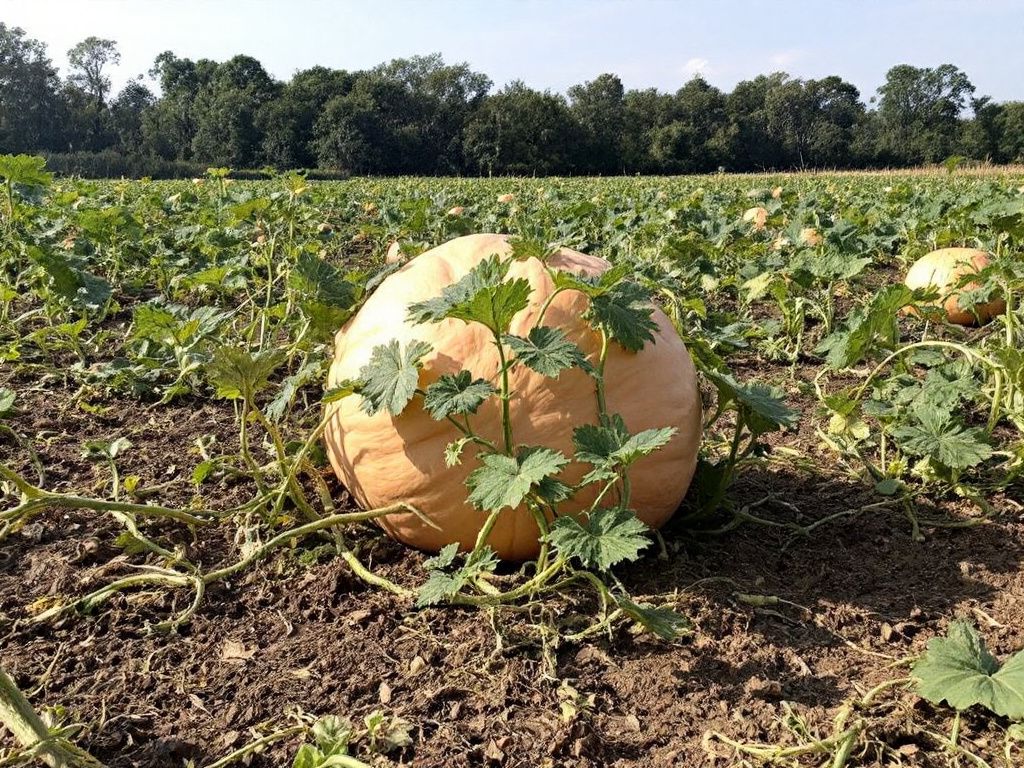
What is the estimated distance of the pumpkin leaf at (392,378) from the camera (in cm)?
187

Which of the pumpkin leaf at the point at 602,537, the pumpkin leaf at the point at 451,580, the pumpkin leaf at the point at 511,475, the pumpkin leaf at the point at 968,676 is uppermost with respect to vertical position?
the pumpkin leaf at the point at 511,475

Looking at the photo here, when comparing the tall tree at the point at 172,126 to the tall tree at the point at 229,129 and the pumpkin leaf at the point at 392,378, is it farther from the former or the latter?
the pumpkin leaf at the point at 392,378

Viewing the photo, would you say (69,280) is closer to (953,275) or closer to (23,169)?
(23,169)

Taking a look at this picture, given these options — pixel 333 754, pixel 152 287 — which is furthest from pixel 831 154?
pixel 333 754

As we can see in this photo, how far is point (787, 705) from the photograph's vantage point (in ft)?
5.54

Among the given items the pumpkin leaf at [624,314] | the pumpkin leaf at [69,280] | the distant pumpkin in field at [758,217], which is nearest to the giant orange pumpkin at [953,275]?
the distant pumpkin in field at [758,217]

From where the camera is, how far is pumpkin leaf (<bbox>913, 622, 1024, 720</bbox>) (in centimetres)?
150

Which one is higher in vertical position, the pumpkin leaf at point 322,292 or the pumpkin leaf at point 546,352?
the pumpkin leaf at point 322,292

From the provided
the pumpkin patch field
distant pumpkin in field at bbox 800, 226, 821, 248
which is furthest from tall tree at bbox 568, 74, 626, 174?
the pumpkin patch field

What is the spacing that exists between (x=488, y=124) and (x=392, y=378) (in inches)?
2232

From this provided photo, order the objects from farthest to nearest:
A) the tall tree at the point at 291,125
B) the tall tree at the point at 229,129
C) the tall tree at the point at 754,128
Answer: the tall tree at the point at 754,128, the tall tree at the point at 229,129, the tall tree at the point at 291,125

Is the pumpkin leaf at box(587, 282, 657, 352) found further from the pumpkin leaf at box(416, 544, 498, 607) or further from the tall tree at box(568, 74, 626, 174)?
the tall tree at box(568, 74, 626, 174)

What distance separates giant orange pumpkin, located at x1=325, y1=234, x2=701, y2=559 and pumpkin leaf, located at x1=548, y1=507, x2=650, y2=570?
411 millimetres

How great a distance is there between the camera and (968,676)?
158 cm
